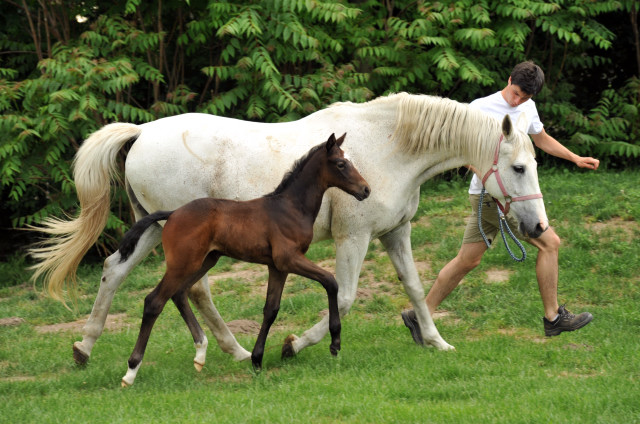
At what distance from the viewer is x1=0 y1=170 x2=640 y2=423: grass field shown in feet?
14.7

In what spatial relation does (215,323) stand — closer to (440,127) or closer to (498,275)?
(440,127)

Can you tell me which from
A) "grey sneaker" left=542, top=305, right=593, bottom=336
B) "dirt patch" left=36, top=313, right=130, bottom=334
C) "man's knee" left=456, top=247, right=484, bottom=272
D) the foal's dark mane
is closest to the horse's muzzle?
the foal's dark mane

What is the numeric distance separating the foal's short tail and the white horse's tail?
704mm

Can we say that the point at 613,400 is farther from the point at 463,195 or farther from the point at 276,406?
the point at 463,195

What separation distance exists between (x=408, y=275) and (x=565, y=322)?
1.20 metres

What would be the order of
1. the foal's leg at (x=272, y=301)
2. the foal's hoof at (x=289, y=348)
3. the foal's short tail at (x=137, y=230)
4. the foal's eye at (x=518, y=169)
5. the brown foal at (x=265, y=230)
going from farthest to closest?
the foal's hoof at (x=289, y=348), the foal's eye at (x=518, y=169), the foal's leg at (x=272, y=301), the foal's short tail at (x=137, y=230), the brown foal at (x=265, y=230)

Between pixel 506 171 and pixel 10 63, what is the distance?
7098 millimetres

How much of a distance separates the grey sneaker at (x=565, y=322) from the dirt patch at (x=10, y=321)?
4.89m

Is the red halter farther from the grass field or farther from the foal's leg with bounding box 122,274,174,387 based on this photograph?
the foal's leg with bounding box 122,274,174,387

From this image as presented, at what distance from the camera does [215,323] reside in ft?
19.8

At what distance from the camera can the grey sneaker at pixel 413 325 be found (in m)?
6.16

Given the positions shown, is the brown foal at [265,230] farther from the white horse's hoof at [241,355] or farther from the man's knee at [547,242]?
the man's knee at [547,242]

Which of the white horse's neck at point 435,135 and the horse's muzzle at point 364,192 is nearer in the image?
the horse's muzzle at point 364,192

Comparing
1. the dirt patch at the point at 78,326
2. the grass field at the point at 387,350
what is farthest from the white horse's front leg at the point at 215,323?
the dirt patch at the point at 78,326
